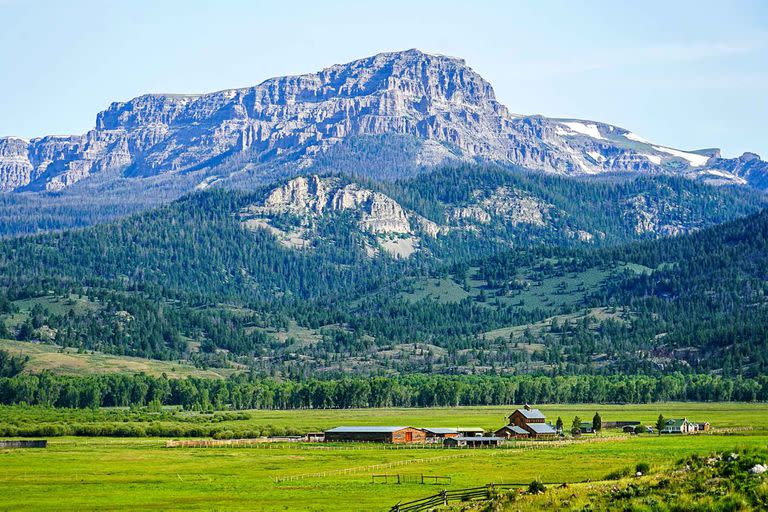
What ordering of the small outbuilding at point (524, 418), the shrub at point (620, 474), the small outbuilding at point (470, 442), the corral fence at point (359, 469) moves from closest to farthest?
the shrub at point (620, 474)
the corral fence at point (359, 469)
the small outbuilding at point (470, 442)
the small outbuilding at point (524, 418)

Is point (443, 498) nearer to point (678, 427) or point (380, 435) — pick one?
point (380, 435)

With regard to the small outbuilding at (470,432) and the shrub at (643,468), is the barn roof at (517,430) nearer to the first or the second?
the small outbuilding at (470,432)

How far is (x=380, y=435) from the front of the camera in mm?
161250

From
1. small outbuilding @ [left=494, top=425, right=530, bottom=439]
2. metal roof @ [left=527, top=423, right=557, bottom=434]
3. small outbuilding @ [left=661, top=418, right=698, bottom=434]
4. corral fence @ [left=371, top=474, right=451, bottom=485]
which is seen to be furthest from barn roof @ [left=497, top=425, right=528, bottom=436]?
corral fence @ [left=371, top=474, right=451, bottom=485]

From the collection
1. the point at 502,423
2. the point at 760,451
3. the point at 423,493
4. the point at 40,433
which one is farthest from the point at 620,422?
the point at 760,451

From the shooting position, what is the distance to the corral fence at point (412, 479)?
102 m

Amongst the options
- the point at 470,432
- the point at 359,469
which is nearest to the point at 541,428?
the point at 470,432

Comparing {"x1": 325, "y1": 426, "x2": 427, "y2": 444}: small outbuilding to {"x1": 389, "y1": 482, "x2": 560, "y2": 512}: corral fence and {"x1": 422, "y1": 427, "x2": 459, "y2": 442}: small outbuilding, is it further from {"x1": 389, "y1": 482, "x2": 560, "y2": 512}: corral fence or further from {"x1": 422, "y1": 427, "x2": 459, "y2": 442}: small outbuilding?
{"x1": 389, "y1": 482, "x2": 560, "y2": 512}: corral fence

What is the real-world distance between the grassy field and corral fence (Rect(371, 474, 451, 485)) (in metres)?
1.03

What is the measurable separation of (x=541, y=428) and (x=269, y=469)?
5925 cm

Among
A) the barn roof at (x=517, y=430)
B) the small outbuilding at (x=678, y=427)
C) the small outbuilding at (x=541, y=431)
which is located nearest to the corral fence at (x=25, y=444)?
the barn roof at (x=517, y=430)

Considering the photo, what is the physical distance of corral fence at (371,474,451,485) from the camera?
10162 centimetres

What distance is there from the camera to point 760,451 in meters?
61.3

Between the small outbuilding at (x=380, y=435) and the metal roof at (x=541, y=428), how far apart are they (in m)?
15.6
